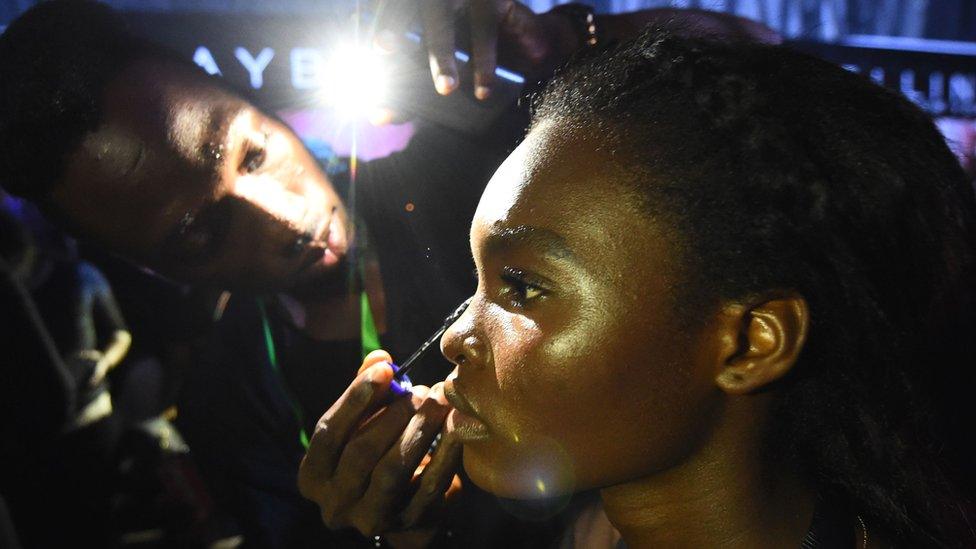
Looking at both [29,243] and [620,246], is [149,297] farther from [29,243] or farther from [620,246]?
[620,246]

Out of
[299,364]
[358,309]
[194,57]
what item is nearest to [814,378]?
[358,309]

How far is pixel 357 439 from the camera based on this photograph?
42.6 inches

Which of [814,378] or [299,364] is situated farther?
[299,364]

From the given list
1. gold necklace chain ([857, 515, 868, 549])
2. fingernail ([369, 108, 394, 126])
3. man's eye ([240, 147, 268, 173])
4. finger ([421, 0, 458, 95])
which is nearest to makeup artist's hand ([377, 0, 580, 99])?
finger ([421, 0, 458, 95])

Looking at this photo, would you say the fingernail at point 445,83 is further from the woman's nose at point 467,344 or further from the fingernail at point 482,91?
the woman's nose at point 467,344

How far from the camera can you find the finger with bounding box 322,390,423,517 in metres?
1.07

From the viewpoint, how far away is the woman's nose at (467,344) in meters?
0.87

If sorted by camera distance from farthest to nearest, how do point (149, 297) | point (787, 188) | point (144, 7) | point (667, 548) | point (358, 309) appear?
point (149, 297) < point (144, 7) < point (358, 309) < point (667, 548) < point (787, 188)

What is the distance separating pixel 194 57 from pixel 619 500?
6.24ft

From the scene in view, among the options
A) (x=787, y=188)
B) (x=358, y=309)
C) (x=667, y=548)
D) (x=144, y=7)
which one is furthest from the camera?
(x=144, y=7)

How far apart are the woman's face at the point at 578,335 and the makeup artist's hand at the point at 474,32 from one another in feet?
1.67

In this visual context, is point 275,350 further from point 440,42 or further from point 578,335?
point 578,335

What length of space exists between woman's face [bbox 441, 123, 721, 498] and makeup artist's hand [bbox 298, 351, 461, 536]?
190 millimetres

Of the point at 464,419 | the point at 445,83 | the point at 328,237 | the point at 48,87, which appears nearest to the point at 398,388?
the point at 464,419
